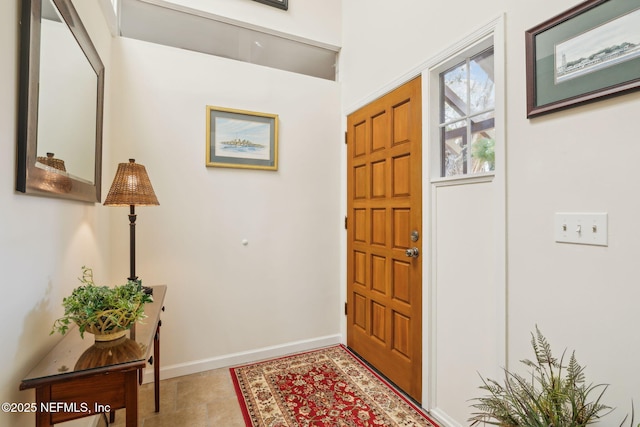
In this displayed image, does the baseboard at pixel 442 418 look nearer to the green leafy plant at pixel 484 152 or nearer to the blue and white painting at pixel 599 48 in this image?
the green leafy plant at pixel 484 152

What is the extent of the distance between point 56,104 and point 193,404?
1790 millimetres

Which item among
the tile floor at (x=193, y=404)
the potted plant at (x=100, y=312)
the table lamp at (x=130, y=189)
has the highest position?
the table lamp at (x=130, y=189)

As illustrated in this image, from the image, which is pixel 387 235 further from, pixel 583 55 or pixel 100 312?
pixel 100 312

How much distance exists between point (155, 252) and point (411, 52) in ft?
7.22

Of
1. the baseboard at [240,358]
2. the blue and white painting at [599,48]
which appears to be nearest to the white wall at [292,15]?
the blue and white painting at [599,48]

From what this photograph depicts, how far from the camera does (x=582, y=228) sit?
1138 millimetres

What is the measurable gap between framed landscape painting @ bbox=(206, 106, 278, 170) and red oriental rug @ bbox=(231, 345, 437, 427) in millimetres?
1577

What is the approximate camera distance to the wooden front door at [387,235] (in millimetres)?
1938

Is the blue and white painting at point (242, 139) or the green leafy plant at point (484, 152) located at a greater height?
the blue and white painting at point (242, 139)

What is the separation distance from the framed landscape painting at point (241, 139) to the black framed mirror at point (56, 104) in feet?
2.70

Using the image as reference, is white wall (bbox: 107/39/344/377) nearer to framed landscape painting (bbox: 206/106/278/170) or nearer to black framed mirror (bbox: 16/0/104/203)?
framed landscape painting (bbox: 206/106/278/170)

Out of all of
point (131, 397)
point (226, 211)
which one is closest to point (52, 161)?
point (131, 397)

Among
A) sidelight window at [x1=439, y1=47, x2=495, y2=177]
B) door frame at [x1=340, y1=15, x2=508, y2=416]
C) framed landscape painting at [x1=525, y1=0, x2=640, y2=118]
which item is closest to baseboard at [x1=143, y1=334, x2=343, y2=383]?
door frame at [x1=340, y1=15, x2=508, y2=416]

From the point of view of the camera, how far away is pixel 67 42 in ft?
3.97
